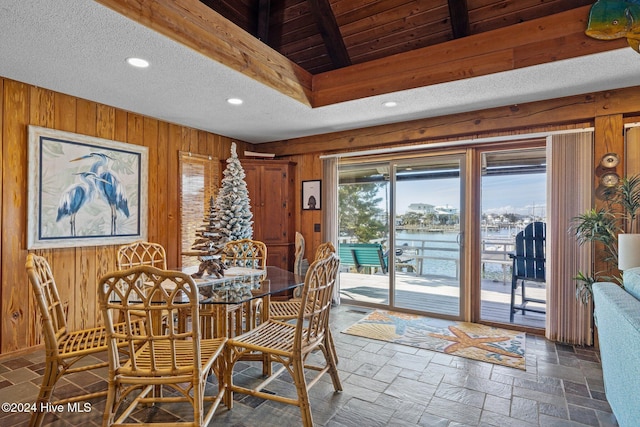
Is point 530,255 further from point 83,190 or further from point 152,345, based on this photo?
point 83,190

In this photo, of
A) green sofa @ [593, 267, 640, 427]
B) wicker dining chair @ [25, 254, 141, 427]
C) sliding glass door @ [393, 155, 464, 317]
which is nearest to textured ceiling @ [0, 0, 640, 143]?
sliding glass door @ [393, 155, 464, 317]

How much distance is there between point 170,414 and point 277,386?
70 centimetres

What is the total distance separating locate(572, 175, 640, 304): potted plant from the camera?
279 cm

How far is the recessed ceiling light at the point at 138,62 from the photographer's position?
2386 millimetres

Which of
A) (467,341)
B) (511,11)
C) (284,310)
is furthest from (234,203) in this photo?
(511,11)

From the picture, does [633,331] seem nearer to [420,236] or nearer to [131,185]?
[420,236]

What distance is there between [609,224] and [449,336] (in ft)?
5.62

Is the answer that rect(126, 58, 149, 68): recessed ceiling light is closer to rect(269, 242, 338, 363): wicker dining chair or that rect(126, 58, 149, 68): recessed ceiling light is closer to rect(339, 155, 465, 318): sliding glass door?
rect(269, 242, 338, 363): wicker dining chair

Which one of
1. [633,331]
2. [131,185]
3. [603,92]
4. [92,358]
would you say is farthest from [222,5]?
[633,331]

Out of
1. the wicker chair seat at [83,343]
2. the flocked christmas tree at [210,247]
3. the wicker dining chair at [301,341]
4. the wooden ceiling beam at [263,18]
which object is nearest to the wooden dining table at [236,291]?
the flocked christmas tree at [210,247]

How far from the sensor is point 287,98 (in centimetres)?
320

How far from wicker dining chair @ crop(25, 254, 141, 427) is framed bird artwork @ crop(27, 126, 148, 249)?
50.5 inches

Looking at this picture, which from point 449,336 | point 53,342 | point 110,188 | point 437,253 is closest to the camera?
point 53,342

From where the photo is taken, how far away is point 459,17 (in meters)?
3.00
